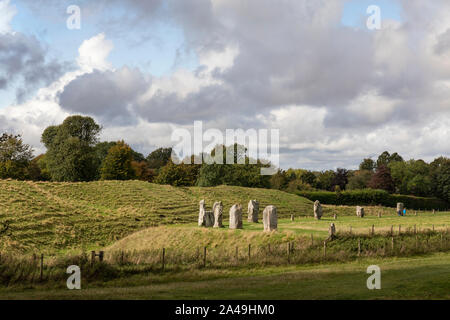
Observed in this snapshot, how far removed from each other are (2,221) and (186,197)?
28704mm

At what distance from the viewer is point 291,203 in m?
72.8

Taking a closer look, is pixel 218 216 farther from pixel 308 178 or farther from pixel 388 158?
pixel 388 158

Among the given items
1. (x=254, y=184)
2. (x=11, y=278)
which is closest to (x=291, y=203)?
(x=254, y=184)

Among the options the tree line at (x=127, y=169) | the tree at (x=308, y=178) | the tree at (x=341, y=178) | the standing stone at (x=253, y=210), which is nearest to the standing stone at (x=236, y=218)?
the standing stone at (x=253, y=210)

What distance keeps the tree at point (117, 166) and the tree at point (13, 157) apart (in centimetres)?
1361

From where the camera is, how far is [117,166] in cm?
9162

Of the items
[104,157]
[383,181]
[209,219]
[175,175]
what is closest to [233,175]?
[175,175]

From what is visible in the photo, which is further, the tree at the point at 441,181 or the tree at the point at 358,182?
the tree at the point at 358,182

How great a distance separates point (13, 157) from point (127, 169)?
20.2m

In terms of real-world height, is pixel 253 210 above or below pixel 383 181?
below

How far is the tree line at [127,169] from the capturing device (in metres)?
84.9

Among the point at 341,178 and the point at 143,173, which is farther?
the point at 341,178

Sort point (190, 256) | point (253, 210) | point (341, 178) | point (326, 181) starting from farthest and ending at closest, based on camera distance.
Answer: point (326, 181) < point (341, 178) < point (253, 210) < point (190, 256)

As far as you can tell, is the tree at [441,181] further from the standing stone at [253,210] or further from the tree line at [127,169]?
the standing stone at [253,210]
